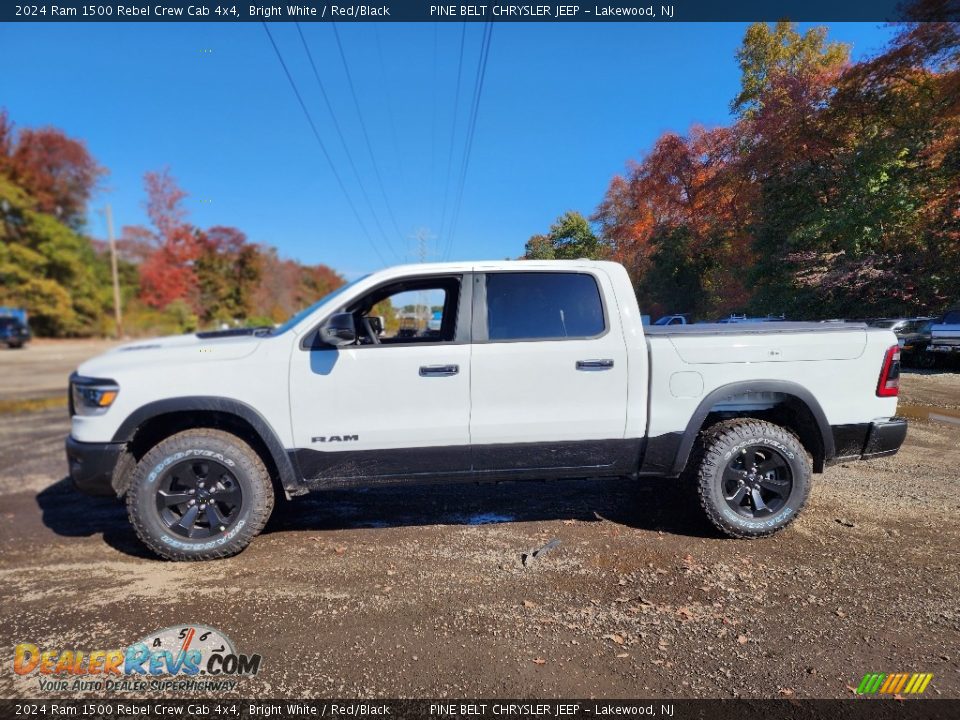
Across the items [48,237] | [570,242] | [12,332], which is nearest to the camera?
[570,242]

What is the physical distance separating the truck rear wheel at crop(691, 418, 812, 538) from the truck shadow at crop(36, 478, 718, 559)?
8.5 inches

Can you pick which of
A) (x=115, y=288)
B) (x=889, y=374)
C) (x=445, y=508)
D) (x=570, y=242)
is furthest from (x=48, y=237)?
(x=889, y=374)

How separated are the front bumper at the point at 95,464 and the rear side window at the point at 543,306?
2.54 m

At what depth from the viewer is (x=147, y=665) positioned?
229 cm

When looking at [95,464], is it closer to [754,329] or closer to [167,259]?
[754,329]

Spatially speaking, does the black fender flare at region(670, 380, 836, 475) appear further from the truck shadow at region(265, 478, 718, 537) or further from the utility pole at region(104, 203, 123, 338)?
the utility pole at region(104, 203, 123, 338)

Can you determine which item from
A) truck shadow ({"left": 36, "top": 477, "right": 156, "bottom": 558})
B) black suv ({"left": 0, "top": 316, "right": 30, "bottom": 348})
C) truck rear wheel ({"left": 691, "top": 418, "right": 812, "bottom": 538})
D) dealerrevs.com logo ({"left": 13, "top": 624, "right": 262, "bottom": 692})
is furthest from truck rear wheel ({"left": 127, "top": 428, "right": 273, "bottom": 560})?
black suv ({"left": 0, "top": 316, "right": 30, "bottom": 348})

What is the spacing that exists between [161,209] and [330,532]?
5019 cm

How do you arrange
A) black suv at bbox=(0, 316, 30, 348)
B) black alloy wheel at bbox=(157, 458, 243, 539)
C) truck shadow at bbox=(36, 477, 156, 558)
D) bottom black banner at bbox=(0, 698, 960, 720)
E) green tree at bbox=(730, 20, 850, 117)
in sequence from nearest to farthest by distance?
bottom black banner at bbox=(0, 698, 960, 720)
black alloy wheel at bbox=(157, 458, 243, 539)
truck shadow at bbox=(36, 477, 156, 558)
green tree at bbox=(730, 20, 850, 117)
black suv at bbox=(0, 316, 30, 348)

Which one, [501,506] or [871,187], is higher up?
[871,187]

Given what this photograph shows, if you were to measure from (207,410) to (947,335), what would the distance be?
1659 cm

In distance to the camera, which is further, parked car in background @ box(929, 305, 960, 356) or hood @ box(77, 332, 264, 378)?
parked car in background @ box(929, 305, 960, 356)

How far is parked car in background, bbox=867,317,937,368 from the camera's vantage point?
44.3 feet
